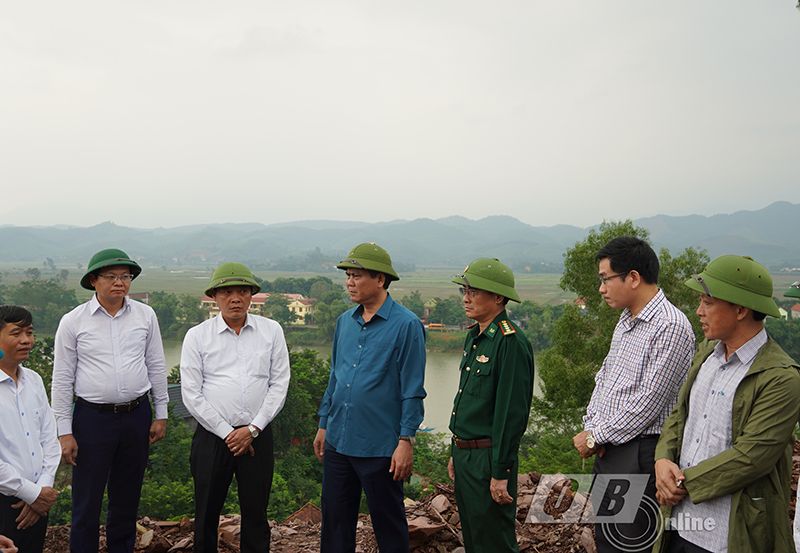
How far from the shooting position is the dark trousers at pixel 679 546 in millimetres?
2230

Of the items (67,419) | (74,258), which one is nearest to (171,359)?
(67,419)

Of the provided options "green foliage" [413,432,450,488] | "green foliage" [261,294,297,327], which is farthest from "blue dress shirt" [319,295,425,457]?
"green foliage" [261,294,297,327]

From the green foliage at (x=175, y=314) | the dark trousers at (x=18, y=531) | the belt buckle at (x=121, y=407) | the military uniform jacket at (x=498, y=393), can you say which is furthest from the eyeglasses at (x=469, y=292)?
the green foliage at (x=175, y=314)

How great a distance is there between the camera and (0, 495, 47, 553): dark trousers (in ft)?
8.53

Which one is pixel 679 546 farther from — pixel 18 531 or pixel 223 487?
pixel 18 531

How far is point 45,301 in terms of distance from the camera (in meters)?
52.5

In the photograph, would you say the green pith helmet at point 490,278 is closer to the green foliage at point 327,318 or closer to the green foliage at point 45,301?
the green foliage at point 327,318

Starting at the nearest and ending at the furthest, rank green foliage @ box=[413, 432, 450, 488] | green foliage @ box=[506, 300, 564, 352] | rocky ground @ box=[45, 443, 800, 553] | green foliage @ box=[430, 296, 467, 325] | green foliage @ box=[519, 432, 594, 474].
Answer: rocky ground @ box=[45, 443, 800, 553] < green foliage @ box=[519, 432, 594, 474] < green foliage @ box=[413, 432, 450, 488] < green foliage @ box=[506, 300, 564, 352] < green foliage @ box=[430, 296, 467, 325]

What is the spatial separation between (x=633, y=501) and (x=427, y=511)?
6.22 feet

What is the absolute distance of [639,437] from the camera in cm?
261

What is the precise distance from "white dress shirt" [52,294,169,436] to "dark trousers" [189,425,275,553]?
2.03ft

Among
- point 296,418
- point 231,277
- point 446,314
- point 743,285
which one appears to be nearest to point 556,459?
point 296,418

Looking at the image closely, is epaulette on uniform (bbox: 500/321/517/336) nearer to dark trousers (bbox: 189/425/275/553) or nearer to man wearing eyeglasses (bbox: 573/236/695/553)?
man wearing eyeglasses (bbox: 573/236/695/553)

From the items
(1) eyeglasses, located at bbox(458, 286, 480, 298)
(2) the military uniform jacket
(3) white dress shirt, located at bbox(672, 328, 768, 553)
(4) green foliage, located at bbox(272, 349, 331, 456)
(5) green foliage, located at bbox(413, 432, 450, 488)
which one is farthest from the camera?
(4) green foliage, located at bbox(272, 349, 331, 456)
